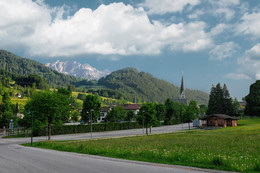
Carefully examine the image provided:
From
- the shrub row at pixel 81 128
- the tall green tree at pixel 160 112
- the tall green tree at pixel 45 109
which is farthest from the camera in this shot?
the tall green tree at pixel 160 112

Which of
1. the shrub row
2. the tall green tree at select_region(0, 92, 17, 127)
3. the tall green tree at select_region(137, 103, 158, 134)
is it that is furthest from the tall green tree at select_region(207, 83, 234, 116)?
the tall green tree at select_region(0, 92, 17, 127)

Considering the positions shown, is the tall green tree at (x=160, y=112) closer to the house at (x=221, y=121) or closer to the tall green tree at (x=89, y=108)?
the house at (x=221, y=121)

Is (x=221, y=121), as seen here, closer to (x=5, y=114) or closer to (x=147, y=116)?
(x=147, y=116)

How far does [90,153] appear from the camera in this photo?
79.0 ft

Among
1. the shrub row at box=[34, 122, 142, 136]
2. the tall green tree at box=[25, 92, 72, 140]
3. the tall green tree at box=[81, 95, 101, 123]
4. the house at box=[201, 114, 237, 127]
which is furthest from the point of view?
the tall green tree at box=[81, 95, 101, 123]

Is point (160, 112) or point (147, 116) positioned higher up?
point (147, 116)

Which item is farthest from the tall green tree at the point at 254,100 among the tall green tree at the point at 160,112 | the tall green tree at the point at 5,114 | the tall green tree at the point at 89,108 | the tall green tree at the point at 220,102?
the tall green tree at the point at 5,114

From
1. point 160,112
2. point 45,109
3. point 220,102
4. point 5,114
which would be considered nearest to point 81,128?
point 45,109

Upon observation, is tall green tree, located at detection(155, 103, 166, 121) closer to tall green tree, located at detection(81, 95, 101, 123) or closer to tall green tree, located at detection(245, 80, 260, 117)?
tall green tree, located at detection(81, 95, 101, 123)

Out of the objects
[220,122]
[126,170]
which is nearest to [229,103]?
[220,122]

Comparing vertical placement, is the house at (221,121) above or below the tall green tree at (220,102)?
below

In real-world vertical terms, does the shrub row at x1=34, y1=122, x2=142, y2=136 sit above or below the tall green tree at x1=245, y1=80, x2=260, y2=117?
below

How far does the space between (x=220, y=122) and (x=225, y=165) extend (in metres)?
85.2

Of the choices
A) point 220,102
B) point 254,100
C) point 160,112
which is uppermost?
point 254,100
